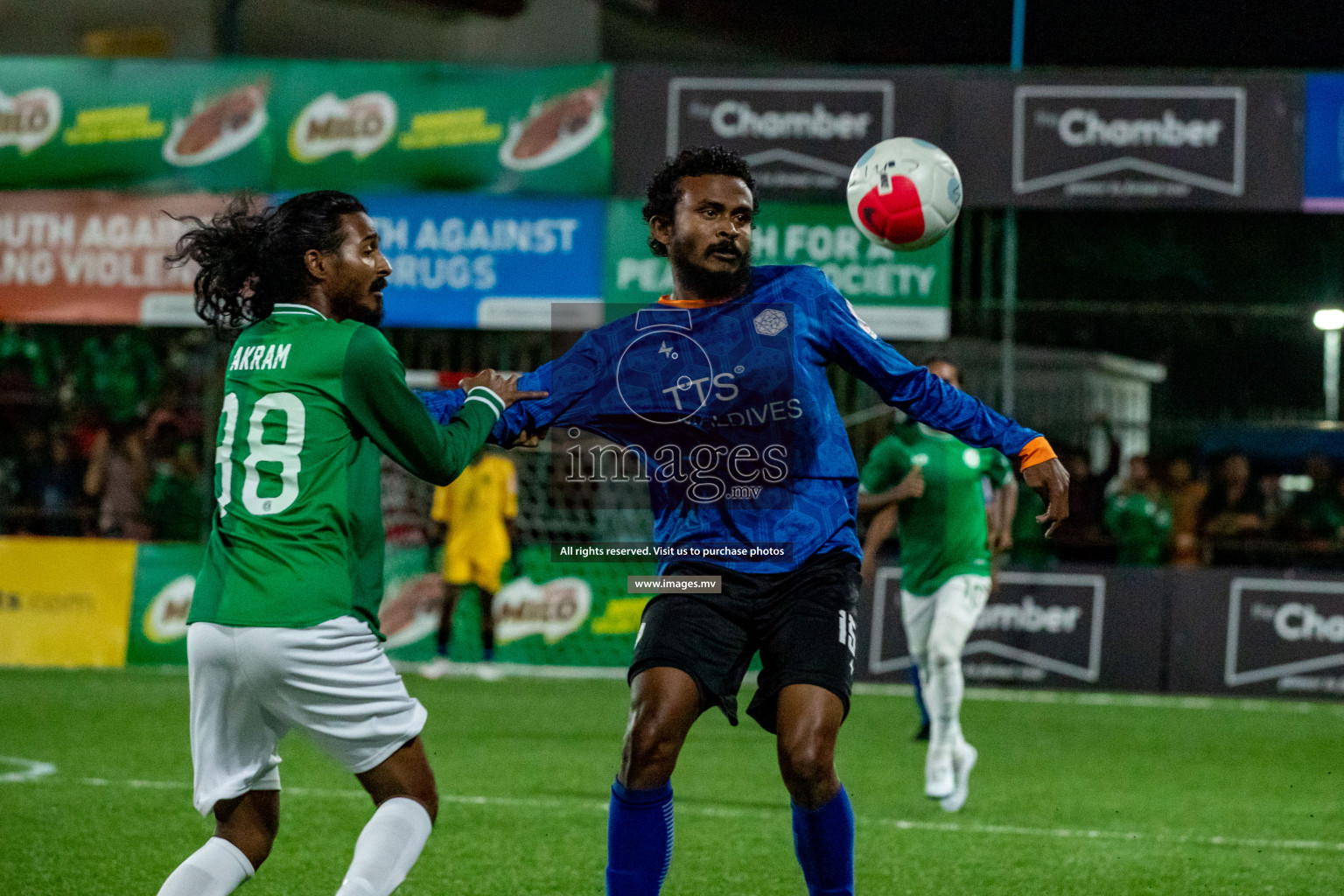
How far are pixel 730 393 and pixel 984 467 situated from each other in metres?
4.64

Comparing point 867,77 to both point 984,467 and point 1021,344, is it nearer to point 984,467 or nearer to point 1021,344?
point 1021,344

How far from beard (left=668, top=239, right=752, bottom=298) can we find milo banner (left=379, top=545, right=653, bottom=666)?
9500 millimetres

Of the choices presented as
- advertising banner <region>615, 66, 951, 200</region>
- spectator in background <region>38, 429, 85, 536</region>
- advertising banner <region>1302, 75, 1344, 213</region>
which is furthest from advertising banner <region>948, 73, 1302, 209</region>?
spectator in background <region>38, 429, 85, 536</region>

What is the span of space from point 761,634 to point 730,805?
11.5 ft

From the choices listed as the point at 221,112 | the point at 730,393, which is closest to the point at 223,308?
the point at 730,393

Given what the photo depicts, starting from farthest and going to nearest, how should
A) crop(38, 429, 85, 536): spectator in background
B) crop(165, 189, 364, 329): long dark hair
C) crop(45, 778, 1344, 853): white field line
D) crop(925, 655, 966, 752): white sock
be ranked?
crop(38, 429, 85, 536): spectator in background → crop(925, 655, 966, 752): white sock → crop(45, 778, 1344, 853): white field line → crop(165, 189, 364, 329): long dark hair

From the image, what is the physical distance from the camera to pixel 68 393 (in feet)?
51.1

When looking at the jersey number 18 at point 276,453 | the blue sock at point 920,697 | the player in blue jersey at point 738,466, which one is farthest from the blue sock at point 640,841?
the blue sock at point 920,697

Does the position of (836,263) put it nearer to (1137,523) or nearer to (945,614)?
(1137,523)

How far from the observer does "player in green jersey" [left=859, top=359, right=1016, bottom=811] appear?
27.1ft

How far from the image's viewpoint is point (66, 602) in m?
13.9

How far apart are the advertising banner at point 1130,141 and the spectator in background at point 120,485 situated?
7646 mm

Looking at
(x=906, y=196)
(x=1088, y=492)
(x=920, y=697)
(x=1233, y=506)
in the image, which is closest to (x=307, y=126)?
(x=1088, y=492)

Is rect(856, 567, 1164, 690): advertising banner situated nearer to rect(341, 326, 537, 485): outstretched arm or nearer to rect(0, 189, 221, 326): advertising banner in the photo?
rect(0, 189, 221, 326): advertising banner
